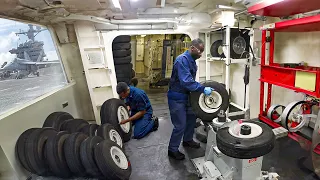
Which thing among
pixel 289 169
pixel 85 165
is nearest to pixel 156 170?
pixel 85 165

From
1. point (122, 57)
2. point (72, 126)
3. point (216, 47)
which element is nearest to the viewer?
point (72, 126)

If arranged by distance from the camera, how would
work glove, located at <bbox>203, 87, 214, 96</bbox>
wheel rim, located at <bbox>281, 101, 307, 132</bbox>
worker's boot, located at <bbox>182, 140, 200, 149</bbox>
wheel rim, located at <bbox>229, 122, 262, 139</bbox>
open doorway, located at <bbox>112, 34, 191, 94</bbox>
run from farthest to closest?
open doorway, located at <bbox>112, 34, 191, 94</bbox>, worker's boot, located at <bbox>182, 140, 200, 149</bbox>, wheel rim, located at <bbox>281, 101, 307, 132</bbox>, work glove, located at <bbox>203, 87, 214, 96</bbox>, wheel rim, located at <bbox>229, 122, 262, 139</bbox>

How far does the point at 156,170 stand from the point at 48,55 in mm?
2808

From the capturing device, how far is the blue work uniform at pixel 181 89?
2.45 m

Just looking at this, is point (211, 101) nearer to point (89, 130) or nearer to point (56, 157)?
point (89, 130)

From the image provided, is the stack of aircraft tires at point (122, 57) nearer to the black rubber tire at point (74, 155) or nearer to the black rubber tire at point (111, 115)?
the black rubber tire at point (111, 115)

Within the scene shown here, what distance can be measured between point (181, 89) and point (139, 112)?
1.28 metres

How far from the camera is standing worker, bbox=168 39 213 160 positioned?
2.45m

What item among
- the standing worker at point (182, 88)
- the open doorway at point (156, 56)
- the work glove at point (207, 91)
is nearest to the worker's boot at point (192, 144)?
the standing worker at point (182, 88)

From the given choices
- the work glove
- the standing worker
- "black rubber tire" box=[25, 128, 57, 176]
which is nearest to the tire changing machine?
the work glove

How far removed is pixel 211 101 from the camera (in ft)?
8.82

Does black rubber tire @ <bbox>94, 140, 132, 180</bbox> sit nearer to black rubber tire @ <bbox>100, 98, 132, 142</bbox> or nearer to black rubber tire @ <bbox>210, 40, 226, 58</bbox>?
black rubber tire @ <bbox>100, 98, 132, 142</bbox>

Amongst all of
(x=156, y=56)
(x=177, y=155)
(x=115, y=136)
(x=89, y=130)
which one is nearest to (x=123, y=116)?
(x=115, y=136)

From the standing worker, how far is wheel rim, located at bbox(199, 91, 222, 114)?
19 centimetres
